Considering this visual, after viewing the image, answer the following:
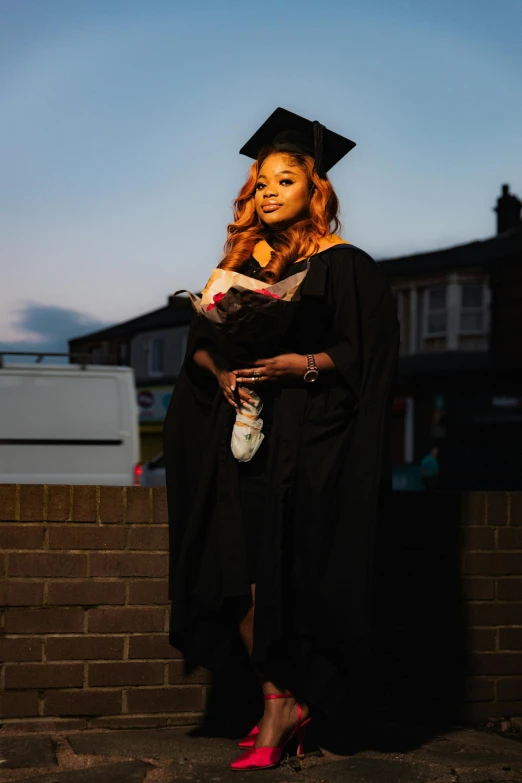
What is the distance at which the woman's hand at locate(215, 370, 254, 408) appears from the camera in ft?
12.5

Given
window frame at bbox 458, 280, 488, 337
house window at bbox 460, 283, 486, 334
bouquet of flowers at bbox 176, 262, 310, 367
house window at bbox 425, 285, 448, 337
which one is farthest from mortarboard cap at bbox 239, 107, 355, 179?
house window at bbox 425, 285, 448, 337

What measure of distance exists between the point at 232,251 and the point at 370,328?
584 mm

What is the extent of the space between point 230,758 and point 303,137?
7.12 ft

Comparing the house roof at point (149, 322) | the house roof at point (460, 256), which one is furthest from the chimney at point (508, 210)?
the house roof at point (149, 322)

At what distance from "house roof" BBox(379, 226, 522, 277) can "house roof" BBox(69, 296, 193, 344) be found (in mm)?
12575

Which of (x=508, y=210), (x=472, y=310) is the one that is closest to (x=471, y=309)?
(x=472, y=310)

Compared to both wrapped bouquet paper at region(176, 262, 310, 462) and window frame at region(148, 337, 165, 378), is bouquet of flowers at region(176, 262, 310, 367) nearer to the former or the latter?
wrapped bouquet paper at region(176, 262, 310, 462)

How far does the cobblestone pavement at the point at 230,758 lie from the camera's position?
3689 mm

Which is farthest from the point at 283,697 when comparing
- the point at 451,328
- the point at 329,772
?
the point at 451,328

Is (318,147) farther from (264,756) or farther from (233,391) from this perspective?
(264,756)

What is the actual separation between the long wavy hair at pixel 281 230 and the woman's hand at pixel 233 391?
0.36 meters

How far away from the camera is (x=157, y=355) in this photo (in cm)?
5472

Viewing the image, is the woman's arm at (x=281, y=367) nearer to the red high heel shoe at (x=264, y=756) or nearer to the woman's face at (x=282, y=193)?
the woman's face at (x=282, y=193)

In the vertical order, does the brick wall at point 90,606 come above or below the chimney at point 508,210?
below
